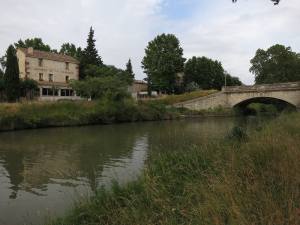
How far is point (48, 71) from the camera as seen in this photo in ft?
176

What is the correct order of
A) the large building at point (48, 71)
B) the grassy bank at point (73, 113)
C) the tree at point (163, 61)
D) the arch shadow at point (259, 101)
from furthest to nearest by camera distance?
the tree at point (163, 61) → the arch shadow at point (259, 101) → the large building at point (48, 71) → the grassy bank at point (73, 113)

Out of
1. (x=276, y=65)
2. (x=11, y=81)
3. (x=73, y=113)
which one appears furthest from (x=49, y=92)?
(x=276, y=65)

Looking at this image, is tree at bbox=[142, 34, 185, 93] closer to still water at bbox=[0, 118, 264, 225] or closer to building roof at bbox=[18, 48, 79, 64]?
building roof at bbox=[18, 48, 79, 64]

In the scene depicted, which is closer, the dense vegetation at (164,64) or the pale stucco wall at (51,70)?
the pale stucco wall at (51,70)

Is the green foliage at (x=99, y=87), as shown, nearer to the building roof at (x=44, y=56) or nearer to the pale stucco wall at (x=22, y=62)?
the building roof at (x=44, y=56)

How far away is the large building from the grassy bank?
11254 millimetres

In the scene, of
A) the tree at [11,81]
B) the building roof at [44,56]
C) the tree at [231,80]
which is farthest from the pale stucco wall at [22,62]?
the tree at [231,80]

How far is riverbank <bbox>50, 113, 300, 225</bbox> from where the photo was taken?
4.46 m

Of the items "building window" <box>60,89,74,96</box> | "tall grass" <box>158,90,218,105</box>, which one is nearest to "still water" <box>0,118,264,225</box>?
"building window" <box>60,89,74,96</box>

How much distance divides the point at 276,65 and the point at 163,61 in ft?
88.7

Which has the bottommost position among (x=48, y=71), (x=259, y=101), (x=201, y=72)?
(x=259, y=101)

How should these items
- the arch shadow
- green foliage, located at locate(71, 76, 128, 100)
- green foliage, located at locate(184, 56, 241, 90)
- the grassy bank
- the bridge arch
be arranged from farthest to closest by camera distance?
green foliage, located at locate(184, 56, 241, 90) → the arch shadow → the bridge arch → green foliage, located at locate(71, 76, 128, 100) → the grassy bank

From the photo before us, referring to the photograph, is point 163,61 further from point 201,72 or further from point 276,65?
point 276,65

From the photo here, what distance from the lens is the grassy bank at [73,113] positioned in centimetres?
3400
